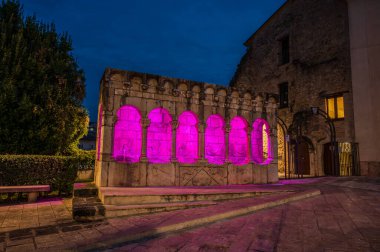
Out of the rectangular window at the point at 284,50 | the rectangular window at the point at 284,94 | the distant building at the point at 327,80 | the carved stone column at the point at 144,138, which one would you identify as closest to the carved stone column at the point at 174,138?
the carved stone column at the point at 144,138

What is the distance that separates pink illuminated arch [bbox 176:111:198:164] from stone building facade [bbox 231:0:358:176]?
7.22 m

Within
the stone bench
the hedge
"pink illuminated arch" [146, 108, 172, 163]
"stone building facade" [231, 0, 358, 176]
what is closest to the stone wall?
"stone building facade" [231, 0, 358, 176]

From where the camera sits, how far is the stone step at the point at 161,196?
19.2ft

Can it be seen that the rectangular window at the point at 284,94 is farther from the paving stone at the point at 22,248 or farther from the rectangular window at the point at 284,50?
the paving stone at the point at 22,248

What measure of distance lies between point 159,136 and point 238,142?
3.11 metres

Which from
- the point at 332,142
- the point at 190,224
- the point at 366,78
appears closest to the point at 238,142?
the point at 190,224

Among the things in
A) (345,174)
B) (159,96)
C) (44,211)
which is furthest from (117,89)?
(345,174)

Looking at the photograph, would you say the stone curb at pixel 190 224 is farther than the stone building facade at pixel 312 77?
No

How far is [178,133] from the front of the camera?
862cm

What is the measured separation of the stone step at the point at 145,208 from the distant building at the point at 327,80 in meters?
6.65

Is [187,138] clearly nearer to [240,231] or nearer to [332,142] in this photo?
[240,231]

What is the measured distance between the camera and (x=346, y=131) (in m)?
14.6

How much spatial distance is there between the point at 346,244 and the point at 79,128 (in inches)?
430

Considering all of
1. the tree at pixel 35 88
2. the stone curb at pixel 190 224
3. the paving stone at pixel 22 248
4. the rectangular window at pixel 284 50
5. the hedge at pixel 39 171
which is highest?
the rectangular window at pixel 284 50
